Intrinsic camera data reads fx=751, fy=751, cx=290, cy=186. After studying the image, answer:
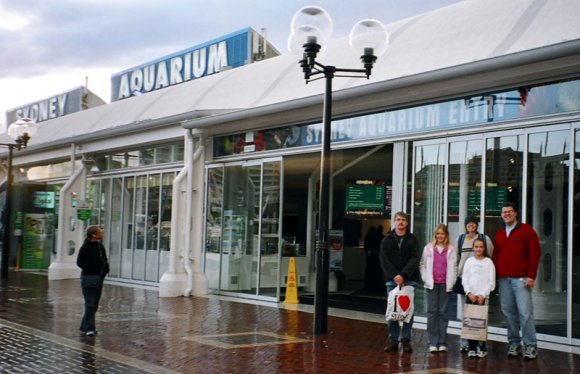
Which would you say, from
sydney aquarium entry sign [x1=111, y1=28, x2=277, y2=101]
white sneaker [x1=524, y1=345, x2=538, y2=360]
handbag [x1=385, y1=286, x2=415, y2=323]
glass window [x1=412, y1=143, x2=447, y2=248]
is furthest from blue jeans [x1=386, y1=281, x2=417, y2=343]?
sydney aquarium entry sign [x1=111, y1=28, x2=277, y2=101]

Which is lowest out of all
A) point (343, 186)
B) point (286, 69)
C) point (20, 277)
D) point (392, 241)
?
point (20, 277)

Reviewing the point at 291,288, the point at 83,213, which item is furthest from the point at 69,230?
the point at 291,288

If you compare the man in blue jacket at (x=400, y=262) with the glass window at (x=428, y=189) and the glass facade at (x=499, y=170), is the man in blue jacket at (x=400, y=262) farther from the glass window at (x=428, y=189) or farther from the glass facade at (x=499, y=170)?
the glass window at (x=428, y=189)

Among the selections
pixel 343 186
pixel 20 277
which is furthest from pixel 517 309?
pixel 20 277

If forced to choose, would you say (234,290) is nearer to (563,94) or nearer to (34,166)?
(563,94)

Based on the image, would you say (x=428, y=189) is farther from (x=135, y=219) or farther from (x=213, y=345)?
(x=135, y=219)

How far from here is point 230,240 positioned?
16328 mm

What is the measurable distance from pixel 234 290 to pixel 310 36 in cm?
761

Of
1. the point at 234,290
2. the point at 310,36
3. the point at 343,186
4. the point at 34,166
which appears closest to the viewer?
the point at 310,36

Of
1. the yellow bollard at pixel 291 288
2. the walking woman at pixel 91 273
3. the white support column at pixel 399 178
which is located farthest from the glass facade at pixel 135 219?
the walking woman at pixel 91 273

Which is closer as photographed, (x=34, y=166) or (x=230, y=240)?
(x=230, y=240)

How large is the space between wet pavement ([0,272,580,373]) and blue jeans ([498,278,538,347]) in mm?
301

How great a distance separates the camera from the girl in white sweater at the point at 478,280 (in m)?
8.98

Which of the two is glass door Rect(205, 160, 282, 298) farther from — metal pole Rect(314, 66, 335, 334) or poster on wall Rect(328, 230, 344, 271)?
metal pole Rect(314, 66, 335, 334)
